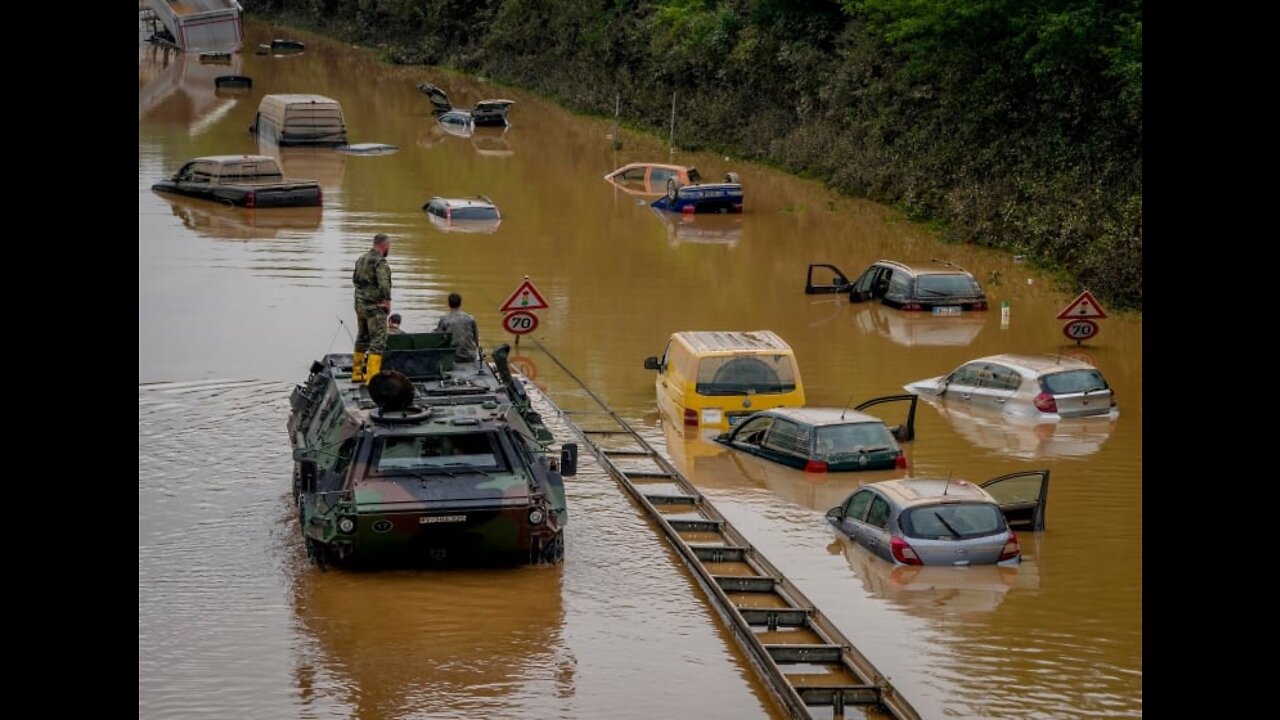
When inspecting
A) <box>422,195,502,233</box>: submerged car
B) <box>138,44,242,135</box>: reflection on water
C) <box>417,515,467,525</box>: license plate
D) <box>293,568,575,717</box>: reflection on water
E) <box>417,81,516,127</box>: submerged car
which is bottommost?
<box>293,568,575,717</box>: reflection on water

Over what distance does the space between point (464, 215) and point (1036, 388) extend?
82.5 ft

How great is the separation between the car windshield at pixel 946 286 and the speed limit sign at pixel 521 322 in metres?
9.04

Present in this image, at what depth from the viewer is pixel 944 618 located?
1889 centimetres

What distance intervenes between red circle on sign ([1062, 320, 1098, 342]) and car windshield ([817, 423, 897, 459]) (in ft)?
34.5

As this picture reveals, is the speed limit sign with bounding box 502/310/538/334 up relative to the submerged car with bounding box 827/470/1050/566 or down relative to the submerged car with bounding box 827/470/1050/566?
up

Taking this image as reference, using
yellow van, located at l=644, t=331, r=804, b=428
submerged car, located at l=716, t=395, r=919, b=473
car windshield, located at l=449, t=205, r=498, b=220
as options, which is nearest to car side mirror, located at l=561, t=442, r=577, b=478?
submerged car, located at l=716, t=395, r=919, b=473

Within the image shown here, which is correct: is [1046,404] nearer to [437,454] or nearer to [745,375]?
[745,375]

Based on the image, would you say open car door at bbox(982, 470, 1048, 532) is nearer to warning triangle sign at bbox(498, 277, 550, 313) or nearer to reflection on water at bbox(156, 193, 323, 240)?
warning triangle sign at bbox(498, 277, 550, 313)

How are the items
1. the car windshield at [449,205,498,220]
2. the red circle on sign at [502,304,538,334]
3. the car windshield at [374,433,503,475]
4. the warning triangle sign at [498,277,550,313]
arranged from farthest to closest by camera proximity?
the car windshield at [449,205,498,220] < the red circle on sign at [502,304,538,334] < the warning triangle sign at [498,277,550,313] < the car windshield at [374,433,503,475]

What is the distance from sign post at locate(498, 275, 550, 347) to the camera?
32.8 metres

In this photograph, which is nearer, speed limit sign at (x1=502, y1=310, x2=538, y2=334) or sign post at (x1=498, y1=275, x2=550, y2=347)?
sign post at (x1=498, y1=275, x2=550, y2=347)

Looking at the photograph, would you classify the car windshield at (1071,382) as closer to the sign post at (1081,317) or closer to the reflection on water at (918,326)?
the sign post at (1081,317)

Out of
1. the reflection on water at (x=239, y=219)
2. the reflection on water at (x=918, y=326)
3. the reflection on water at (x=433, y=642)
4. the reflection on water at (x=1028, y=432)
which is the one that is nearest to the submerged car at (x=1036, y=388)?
the reflection on water at (x=1028, y=432)
